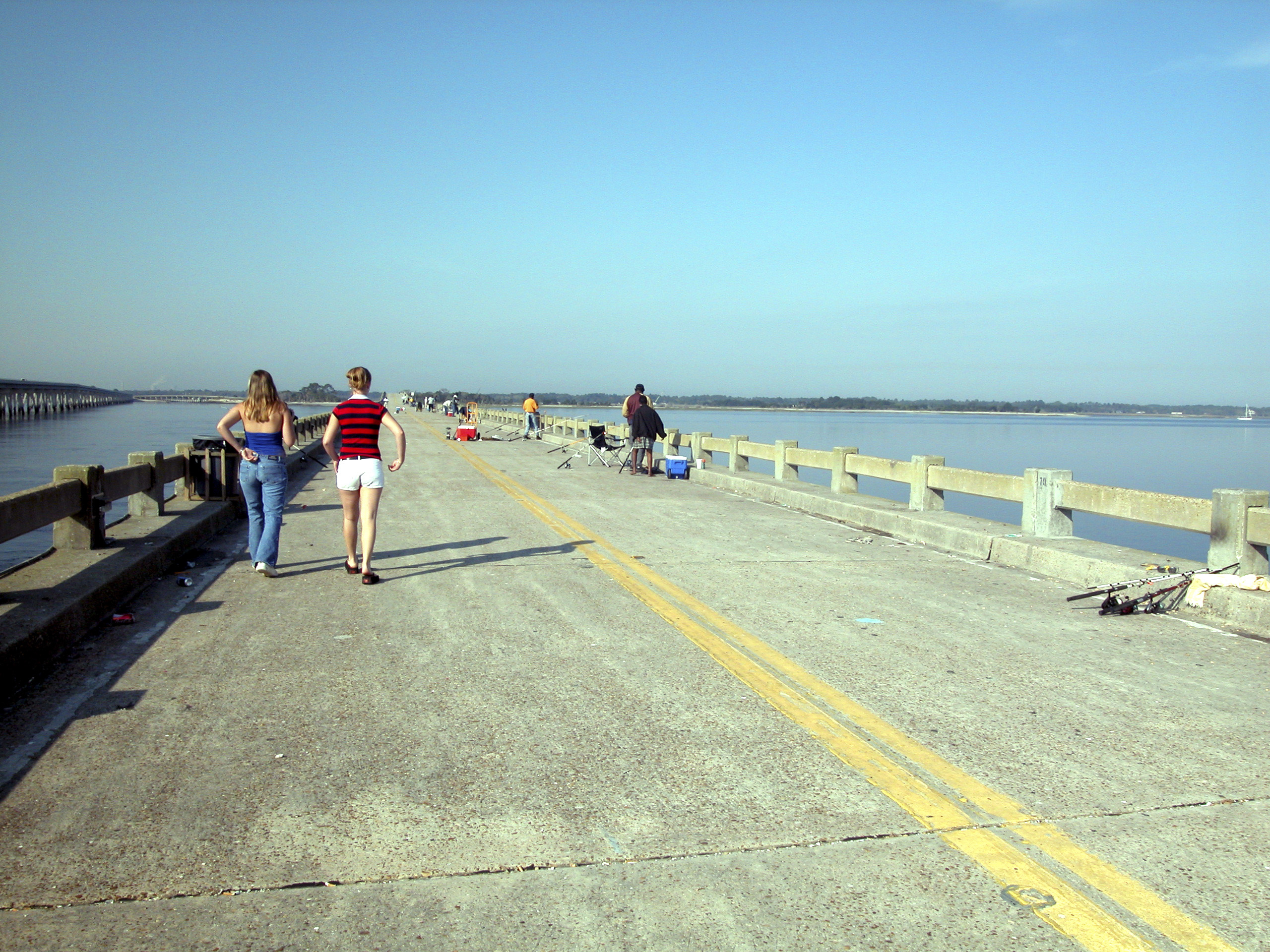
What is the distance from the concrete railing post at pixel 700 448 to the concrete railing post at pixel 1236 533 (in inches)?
552

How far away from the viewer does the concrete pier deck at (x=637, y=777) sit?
3387 millimetres

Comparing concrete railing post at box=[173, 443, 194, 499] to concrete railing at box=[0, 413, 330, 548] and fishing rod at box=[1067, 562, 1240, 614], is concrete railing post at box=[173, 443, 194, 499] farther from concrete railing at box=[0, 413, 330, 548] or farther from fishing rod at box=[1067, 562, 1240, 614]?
fishing rod at box=[1067, 562, 1240, 614]

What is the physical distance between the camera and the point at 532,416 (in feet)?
144

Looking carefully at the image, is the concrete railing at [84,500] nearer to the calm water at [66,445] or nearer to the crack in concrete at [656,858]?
the calm water at [66,445]

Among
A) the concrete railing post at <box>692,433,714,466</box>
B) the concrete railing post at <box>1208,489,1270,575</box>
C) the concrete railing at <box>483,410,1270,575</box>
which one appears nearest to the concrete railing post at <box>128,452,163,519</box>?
the concrete railing at <box>483,410,1270,575</box>

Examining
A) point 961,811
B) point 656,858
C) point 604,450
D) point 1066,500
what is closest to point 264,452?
point 656,858

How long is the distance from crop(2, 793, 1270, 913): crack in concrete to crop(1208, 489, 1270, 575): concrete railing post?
479 centimetres

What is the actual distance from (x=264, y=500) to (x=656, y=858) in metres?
6.63

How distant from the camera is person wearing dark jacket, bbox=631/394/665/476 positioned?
2245cm

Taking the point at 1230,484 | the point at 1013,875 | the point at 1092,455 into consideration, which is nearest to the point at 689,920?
the point at 1013,875

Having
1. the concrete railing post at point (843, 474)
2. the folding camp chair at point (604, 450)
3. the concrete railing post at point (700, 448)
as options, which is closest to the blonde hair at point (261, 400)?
the concrete railing post at point (843, 474)

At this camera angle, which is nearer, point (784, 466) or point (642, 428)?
point (784, 466)

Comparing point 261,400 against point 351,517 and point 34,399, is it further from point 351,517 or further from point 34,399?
point 34,399

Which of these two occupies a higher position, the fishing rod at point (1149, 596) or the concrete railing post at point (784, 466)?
the concrete railing post at point (784, 466)
